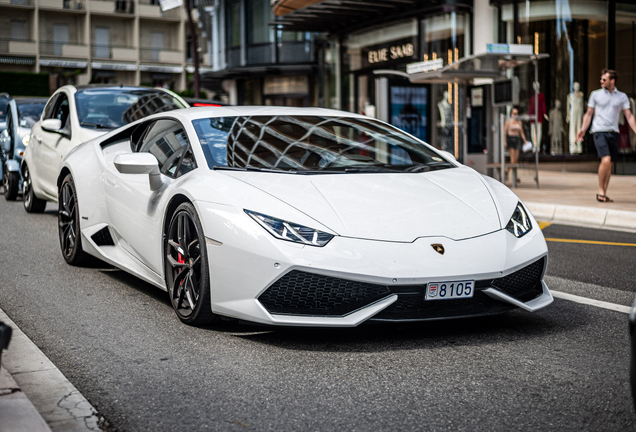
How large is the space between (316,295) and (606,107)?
889cm

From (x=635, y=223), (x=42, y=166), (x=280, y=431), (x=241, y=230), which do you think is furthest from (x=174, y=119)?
(x=635, y=223)

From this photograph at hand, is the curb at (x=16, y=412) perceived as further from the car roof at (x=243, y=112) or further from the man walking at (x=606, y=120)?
the man walking at (x=606, y=120)

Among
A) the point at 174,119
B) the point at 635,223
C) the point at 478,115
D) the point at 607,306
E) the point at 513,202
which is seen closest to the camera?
the point at 513,202

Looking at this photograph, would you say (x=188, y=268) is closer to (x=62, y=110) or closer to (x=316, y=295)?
(x=316, y=295)

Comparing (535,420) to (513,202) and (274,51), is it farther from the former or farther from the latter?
(274,51)

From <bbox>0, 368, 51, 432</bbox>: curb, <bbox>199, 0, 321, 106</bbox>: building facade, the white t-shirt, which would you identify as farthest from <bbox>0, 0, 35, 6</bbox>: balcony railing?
<bbox>0, 368, 51, 432</bbox>: curb

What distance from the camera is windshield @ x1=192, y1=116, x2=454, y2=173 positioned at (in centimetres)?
484

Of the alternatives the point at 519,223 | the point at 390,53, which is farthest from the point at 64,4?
the point at 519,223

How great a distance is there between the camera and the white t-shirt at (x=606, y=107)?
11562 mm

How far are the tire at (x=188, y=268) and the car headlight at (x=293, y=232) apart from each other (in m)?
0.46

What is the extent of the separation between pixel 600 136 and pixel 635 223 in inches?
85.5

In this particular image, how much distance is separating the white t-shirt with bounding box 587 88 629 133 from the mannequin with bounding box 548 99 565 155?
8707 mm

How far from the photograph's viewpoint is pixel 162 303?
208 inches

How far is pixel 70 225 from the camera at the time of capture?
6598 mm
